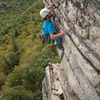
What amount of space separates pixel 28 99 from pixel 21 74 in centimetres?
344

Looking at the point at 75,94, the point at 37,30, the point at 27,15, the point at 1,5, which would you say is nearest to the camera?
the point at 75,94

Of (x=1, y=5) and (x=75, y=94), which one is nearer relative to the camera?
(x=75, y=94)

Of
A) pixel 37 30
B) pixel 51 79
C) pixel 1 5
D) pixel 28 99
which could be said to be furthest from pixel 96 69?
pixel 1 5

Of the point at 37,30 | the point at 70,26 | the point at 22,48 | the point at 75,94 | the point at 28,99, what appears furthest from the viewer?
the point at 37,30

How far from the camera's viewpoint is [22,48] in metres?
20.4

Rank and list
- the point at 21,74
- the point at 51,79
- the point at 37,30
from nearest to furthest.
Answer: the point at 51,79, the point at 21,74, the point at 37,30

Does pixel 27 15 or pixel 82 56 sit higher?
pixel 27 15

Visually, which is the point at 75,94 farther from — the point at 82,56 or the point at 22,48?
the point at 22,48

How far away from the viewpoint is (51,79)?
5.51 metres

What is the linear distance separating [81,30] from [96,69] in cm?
87

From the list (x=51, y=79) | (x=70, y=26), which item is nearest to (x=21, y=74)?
(x=51, y=79)

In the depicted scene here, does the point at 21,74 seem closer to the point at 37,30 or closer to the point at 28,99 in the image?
the point at 28,99

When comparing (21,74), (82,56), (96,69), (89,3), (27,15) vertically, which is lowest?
(21,74)

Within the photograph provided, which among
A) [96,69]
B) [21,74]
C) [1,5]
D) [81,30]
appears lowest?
[21,74]
